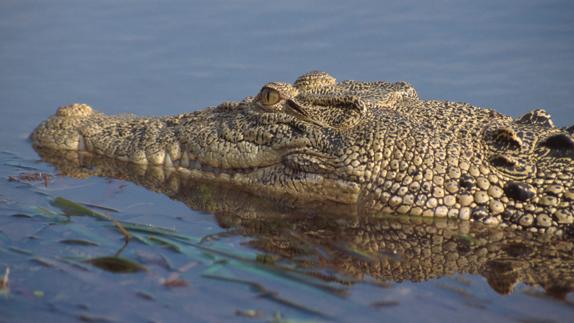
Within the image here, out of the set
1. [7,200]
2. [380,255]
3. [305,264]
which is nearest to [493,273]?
[380,255]

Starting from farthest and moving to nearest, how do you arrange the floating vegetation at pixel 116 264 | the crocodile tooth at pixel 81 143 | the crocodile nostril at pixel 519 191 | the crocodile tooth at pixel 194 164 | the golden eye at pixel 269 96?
1. the crocodile tooth at pixel 81 143
2. the crocodile tooth at pixel 194 164
3. the golden eye at pixel 269 96
4. the crocodile nostril at pixel 519 191
5. the floating vegetation at pixel 116 264

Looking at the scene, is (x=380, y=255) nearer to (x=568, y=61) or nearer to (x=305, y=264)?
(x=305, y=264)

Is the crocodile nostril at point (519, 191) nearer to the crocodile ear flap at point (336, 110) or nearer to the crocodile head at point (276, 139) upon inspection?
the crocodile head at point (276, 139)

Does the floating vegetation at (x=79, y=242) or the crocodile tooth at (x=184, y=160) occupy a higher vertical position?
the crocodile tooth at (x=184, y=160)

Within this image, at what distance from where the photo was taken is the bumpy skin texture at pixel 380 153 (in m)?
6.16

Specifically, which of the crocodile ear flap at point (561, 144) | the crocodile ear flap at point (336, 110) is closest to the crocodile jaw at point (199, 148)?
the crocodile ear flap at point (336, 110)

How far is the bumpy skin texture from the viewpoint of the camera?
616 centimetres

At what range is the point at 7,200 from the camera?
648cm

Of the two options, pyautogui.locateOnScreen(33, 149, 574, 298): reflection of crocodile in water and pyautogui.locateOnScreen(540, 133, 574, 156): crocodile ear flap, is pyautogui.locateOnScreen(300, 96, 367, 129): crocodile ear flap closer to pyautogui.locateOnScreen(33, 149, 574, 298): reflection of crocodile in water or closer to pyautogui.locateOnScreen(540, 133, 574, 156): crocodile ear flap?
pyautogui.locateOnScreen(33, 149, 574, 298): reflection of crocodile in water

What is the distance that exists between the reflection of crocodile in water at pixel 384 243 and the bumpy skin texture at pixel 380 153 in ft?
0.42

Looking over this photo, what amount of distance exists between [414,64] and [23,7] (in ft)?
19.7

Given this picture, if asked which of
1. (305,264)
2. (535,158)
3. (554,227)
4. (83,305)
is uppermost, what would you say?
(535,158)

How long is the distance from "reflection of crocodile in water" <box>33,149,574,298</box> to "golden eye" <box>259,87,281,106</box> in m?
0.77

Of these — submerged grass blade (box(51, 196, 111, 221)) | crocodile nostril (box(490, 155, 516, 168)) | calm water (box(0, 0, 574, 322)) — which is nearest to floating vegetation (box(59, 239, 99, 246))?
calm water (box(0, 0, 574, 322))
